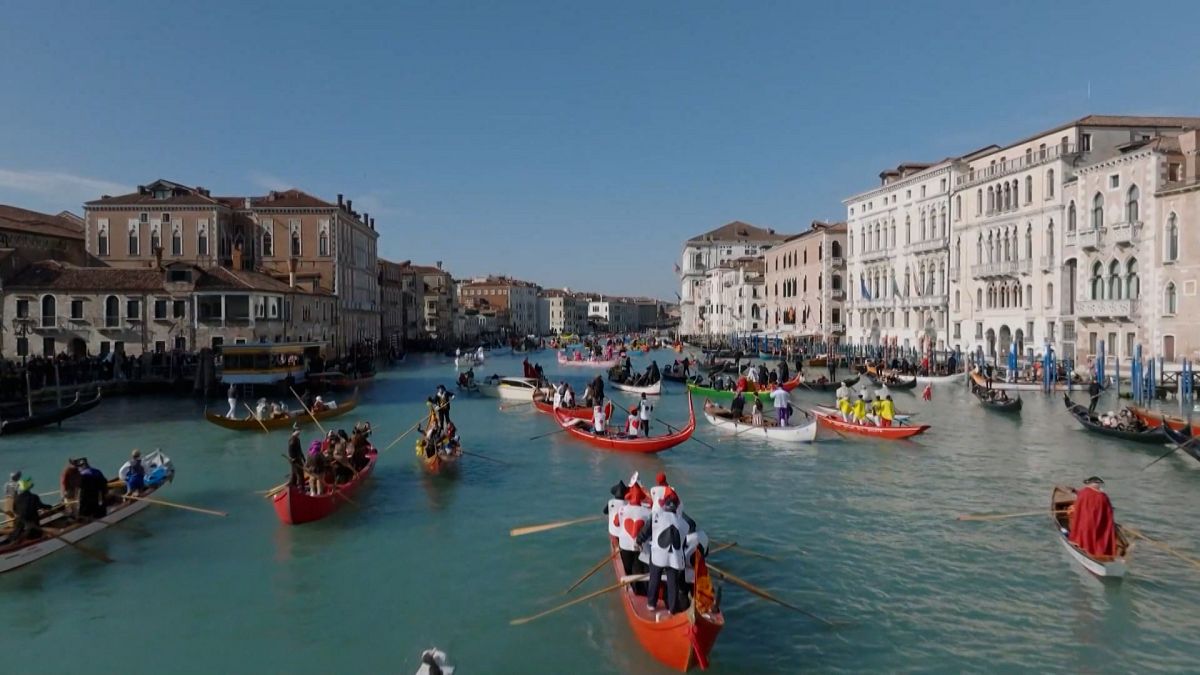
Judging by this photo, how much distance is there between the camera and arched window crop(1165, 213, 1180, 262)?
80.6ft

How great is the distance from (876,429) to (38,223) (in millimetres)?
35725

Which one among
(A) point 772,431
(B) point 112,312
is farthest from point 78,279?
(A) point 772,431

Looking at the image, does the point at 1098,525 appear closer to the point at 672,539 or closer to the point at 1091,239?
the point at 672,539

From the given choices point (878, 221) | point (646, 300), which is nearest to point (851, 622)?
point (878, 221)

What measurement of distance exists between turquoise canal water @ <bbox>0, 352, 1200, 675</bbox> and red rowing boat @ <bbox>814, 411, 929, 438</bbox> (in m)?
1.52

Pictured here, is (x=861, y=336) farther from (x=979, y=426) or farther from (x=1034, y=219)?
(x=979, y=426)

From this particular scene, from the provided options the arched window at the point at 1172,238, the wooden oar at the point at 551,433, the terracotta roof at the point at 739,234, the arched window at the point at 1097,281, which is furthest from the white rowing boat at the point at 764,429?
the terracotta roof at the point at 739,234

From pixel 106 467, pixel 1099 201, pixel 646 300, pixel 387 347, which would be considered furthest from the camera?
pixel 646 300

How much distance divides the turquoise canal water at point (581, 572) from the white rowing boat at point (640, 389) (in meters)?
12.4

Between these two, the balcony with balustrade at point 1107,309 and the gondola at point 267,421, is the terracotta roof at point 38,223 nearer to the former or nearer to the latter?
the gondola at point 267,421

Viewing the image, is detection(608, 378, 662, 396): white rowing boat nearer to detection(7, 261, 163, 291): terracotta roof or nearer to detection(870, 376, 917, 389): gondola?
detection(870, 376, 917, 389): gondola

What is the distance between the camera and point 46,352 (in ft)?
90.8

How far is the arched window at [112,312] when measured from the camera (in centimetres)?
2823

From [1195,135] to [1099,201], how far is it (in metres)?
3.39
